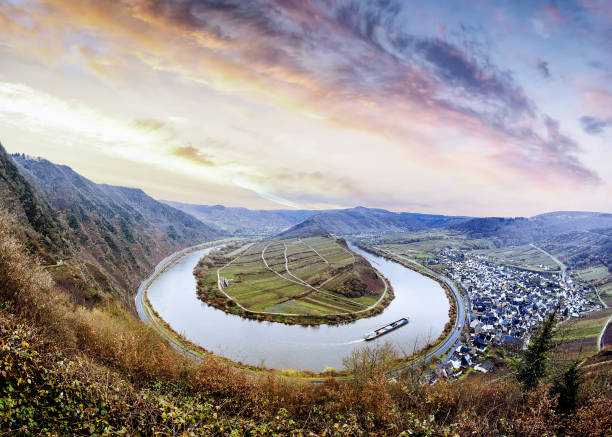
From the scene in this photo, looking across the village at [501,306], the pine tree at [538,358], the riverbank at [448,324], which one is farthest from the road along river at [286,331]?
the pine tree at [538,358]

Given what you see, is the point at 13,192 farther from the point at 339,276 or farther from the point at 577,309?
the point at 577,309

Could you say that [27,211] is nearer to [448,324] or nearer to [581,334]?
[448,324]

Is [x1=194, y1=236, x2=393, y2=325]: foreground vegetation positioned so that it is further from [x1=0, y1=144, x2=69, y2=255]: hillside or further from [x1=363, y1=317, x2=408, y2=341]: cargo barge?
[x1=0, y1=144, x2=69, y2=255]: hillside

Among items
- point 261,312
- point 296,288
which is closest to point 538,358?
point 261,312

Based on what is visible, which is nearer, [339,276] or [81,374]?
[81,374]

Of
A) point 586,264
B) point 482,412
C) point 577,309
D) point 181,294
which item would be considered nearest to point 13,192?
point 181,294

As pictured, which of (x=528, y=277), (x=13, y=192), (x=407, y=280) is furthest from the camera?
(x=528, y=277)

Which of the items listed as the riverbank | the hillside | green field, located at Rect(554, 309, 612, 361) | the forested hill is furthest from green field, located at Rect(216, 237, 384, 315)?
the hillside
